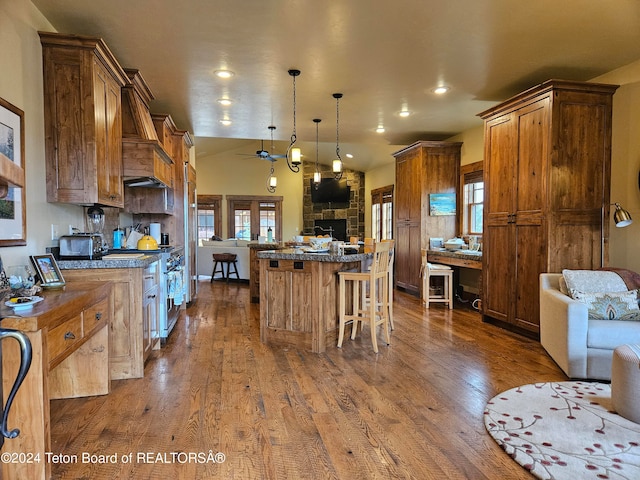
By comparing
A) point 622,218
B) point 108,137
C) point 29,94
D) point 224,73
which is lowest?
point 622,218

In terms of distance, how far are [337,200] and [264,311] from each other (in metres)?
7.91

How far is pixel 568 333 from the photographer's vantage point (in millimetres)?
3027

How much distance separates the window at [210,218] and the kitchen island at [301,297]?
28.7 feet

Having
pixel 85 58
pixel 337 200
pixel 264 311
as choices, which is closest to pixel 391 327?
pixel 264 311

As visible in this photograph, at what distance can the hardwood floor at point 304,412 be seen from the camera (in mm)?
1967

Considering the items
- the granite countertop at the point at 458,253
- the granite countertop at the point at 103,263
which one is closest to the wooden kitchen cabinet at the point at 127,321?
the granite countertop at the point at 103,263

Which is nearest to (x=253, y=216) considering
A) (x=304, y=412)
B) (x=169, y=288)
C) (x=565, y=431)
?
(x=169, y=288)

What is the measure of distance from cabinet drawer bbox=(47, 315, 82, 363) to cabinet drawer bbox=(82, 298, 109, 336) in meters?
0.08

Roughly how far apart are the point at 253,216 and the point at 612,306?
10.5 meters

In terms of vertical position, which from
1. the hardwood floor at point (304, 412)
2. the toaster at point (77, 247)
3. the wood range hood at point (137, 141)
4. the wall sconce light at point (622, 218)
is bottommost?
the hardwood floor at point (304, 412)

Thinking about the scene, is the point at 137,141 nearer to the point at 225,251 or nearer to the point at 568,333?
the point at 568,333

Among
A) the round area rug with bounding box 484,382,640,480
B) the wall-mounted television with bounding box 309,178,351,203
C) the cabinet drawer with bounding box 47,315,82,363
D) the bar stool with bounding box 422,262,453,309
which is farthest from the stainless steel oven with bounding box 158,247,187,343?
the wall-mounted television with bounding box 309,178,351,203

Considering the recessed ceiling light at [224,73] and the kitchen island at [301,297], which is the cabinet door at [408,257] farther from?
the recessed ceiling light at [224,73]

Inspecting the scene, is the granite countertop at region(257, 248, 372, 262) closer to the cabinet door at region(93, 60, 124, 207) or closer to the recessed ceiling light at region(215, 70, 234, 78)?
the cabinet door at region(93, 60, 124, 207)
